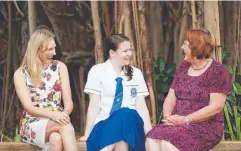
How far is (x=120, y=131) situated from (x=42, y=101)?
576mm

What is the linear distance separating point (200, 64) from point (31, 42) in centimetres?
107

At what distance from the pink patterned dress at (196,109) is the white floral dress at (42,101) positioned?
675 mm

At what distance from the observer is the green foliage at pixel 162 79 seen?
668cm

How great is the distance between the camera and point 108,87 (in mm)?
5008

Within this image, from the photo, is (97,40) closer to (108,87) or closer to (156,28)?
(156,28)

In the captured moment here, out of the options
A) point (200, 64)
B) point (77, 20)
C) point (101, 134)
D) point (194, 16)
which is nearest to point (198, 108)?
point (200, 64)

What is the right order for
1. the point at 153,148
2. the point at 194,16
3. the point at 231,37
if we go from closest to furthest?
1. the point at 153,148
2. the point at 194,16
3. the point at 231,37

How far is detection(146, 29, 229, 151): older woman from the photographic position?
4.77 metres

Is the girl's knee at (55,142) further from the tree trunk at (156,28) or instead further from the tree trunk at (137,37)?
the tree trunk at (156,28)

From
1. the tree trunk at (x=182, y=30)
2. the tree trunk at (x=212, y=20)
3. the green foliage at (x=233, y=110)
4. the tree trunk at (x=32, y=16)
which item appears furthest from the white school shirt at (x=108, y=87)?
the tree trunk at (x=32, y=16)

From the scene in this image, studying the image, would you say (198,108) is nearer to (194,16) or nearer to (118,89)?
(118,89)

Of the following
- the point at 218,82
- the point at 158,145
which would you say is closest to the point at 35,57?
the point at 158,145

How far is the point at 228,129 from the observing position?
6.35 meters

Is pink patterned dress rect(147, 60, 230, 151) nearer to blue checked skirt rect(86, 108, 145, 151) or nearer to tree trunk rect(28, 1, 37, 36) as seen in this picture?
blue checked skirt rect(86, 108, 145, 151)
